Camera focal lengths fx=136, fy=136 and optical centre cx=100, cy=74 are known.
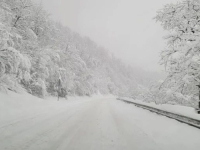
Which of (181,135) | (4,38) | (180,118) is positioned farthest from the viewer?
(4,38)

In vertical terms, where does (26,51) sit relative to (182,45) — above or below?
above

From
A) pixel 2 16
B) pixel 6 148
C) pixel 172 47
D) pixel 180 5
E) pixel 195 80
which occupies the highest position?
pixel 180 5

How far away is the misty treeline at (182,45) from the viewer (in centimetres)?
720

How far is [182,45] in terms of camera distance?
26.1ft

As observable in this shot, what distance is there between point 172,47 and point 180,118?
482 centimetres

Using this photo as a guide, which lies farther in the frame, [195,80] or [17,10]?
[17,10]

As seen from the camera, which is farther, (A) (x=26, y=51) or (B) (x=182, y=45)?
(A) (x=26, y=51)

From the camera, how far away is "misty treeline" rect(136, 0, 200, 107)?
23.6ft

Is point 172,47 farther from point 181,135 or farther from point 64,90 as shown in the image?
point 64,90

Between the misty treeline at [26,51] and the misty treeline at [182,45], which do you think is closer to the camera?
the misty treeline at [182,45]

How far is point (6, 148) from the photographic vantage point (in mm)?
3797

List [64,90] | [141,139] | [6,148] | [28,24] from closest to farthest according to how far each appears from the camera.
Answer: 1. [6,148]
2. [141,139]
3. [28,24]
4. [64,90]

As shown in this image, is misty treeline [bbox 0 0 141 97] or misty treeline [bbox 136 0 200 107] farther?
misty treeline [bbox 0 0 141 97]

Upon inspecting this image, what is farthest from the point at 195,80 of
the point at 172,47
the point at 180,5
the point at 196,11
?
the point at 180,5
